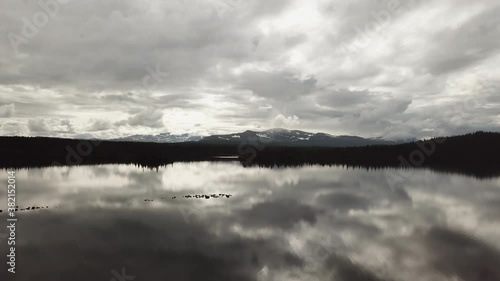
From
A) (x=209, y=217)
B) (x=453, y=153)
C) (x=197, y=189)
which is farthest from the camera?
(x=453, y=153)

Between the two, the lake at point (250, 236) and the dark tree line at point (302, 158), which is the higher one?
the dark tree line at point (302, 158)

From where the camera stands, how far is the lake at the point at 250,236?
19.6 metres

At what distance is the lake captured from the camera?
64.3 ft

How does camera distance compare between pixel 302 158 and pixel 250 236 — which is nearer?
pixel 250 236

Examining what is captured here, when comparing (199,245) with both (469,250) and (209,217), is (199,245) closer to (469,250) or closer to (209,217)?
(209,217)

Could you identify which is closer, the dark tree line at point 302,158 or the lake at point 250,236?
the lake at point 250,236

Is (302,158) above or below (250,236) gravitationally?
above

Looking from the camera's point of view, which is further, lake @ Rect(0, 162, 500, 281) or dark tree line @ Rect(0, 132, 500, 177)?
dark tree line @ Rect(0, 132, 500, 177)

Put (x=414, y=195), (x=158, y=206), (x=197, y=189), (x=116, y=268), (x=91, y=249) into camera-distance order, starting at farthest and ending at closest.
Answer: (x=197, y=189), (x=414, y=195), (x=158, y=206), (x=91, y=249), (x=116, y=268)

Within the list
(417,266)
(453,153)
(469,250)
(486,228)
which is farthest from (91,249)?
(453,153)

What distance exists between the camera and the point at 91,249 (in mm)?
23000

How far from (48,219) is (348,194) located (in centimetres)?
4262

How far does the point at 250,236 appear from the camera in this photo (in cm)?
2756

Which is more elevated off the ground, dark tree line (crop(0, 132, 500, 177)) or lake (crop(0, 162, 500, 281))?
dark tree line (crop(0, 132, 500, 177))
